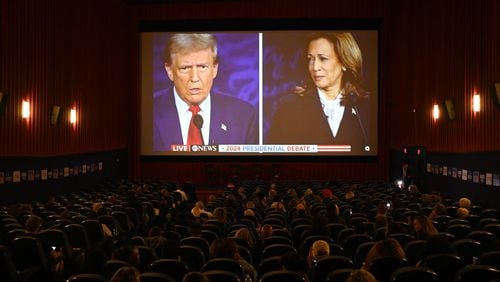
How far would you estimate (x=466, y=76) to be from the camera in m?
21.4

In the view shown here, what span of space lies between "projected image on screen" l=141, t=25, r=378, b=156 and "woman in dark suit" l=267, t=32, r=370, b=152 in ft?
0.17

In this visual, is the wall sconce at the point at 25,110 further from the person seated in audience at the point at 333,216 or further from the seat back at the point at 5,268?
the seat back at the point at 5,268

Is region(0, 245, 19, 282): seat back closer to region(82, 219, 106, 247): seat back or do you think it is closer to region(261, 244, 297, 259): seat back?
region(261, 244, 297, 259): seat back

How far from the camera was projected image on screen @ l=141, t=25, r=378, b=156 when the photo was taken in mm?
32062

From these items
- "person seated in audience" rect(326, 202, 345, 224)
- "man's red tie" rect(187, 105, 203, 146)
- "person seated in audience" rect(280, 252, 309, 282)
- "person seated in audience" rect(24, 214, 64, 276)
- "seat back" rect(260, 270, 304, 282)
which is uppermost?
"man's red tie" rect(187, 105, 203, 146)

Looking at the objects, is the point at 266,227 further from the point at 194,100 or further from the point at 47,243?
the point at 194,100

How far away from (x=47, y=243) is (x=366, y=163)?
24.8 meters

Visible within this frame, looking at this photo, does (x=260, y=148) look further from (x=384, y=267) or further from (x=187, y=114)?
(x=384, y=267)

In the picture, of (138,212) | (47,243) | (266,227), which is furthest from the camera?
(138,212)

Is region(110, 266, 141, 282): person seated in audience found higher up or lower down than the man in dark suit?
lower down

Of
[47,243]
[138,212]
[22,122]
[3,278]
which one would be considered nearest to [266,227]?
[47,243]

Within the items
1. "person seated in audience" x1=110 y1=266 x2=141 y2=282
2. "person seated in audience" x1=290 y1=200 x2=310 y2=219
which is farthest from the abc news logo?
"person seated in audience" x1=110 y1=266 x2=141 y2=282

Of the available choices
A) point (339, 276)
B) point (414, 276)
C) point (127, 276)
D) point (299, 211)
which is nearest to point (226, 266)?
point (339, 276)

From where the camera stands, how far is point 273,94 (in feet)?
106
